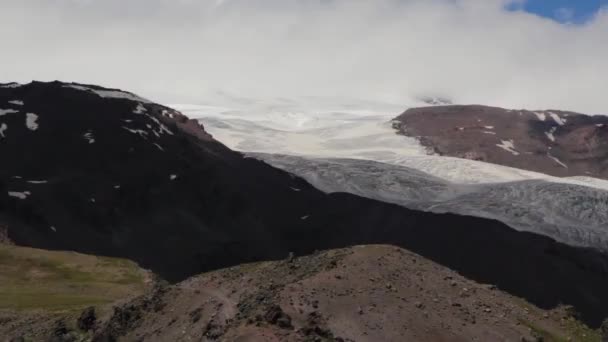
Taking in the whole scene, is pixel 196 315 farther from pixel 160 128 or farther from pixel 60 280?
pixel 160 128

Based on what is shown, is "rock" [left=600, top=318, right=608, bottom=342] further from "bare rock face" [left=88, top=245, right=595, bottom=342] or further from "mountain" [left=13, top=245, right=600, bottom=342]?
"bare rock face" [left=88, top=245, right=595, bottom=342]

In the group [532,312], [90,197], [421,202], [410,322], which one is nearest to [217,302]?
[410,322]

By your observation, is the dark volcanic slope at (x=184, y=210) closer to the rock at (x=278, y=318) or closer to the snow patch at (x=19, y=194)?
the snow patch at (x=19, y=194)

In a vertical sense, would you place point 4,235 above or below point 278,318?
below

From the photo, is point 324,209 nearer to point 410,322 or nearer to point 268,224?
point 268,224

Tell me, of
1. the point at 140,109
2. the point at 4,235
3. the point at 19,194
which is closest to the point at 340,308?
the point at 4,235

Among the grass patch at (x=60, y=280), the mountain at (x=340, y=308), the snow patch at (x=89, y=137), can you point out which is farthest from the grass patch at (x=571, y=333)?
the snow patch at (x=89, y=137)
